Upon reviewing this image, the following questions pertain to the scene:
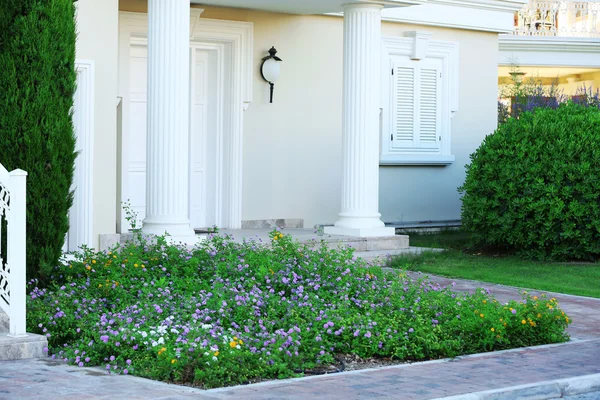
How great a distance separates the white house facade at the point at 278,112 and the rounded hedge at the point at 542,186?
145 centimetres

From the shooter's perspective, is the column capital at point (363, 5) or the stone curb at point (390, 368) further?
the column capital at point (363, 5)

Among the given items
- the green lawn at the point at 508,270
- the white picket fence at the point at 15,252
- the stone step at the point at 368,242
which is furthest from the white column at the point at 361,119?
the white picket fence at the point at 15,252

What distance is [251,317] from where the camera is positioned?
23.0 feet

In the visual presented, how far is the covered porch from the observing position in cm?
1038

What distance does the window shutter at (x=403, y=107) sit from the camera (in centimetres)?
1473

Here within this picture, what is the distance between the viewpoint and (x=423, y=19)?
14750 mm

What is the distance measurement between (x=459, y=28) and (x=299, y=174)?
381 centimetres

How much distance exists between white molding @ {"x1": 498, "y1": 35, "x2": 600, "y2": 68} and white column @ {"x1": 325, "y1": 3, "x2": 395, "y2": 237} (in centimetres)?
750

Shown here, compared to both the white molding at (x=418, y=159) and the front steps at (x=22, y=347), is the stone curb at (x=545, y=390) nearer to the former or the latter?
the front steps at (x=22, y=347)

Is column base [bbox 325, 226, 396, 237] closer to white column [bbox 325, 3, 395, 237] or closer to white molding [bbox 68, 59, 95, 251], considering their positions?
white column [bbox 325, 3, 395, 237]

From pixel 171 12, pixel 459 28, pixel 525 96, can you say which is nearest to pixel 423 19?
pixel 459 28

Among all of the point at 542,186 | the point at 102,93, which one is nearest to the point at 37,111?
the point at 102,93

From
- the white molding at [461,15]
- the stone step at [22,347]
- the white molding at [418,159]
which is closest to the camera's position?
the stone step at [22,347]

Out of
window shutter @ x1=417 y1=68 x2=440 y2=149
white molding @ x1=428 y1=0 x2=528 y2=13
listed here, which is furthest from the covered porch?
white molding @ x1=428 y1=0 x2=528 y2=13
